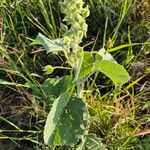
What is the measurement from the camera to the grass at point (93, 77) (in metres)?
1.58

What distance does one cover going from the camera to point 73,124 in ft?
4.74

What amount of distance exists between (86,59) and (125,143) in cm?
34

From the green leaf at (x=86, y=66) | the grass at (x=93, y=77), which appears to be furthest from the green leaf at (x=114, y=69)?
the grass at (x=93, y=77)

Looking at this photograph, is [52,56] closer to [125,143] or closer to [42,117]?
[42,117]

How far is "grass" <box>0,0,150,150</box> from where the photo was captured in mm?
1585

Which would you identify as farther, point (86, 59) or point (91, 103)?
point (91, 103)

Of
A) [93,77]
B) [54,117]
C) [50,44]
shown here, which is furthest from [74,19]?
[93,77]

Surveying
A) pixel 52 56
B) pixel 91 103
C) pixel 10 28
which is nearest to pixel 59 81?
pixel 91 103

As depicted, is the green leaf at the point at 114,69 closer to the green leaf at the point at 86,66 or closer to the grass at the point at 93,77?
the green leaf at the point at 86,66

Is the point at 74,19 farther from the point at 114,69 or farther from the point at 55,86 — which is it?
the point at 55,86

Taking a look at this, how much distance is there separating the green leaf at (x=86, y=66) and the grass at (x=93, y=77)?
0.40ft

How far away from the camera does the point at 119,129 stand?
158cm

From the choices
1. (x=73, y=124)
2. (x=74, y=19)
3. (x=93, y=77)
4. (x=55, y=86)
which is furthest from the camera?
(x=93, y=77)

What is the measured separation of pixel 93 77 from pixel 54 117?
45 centimetres
